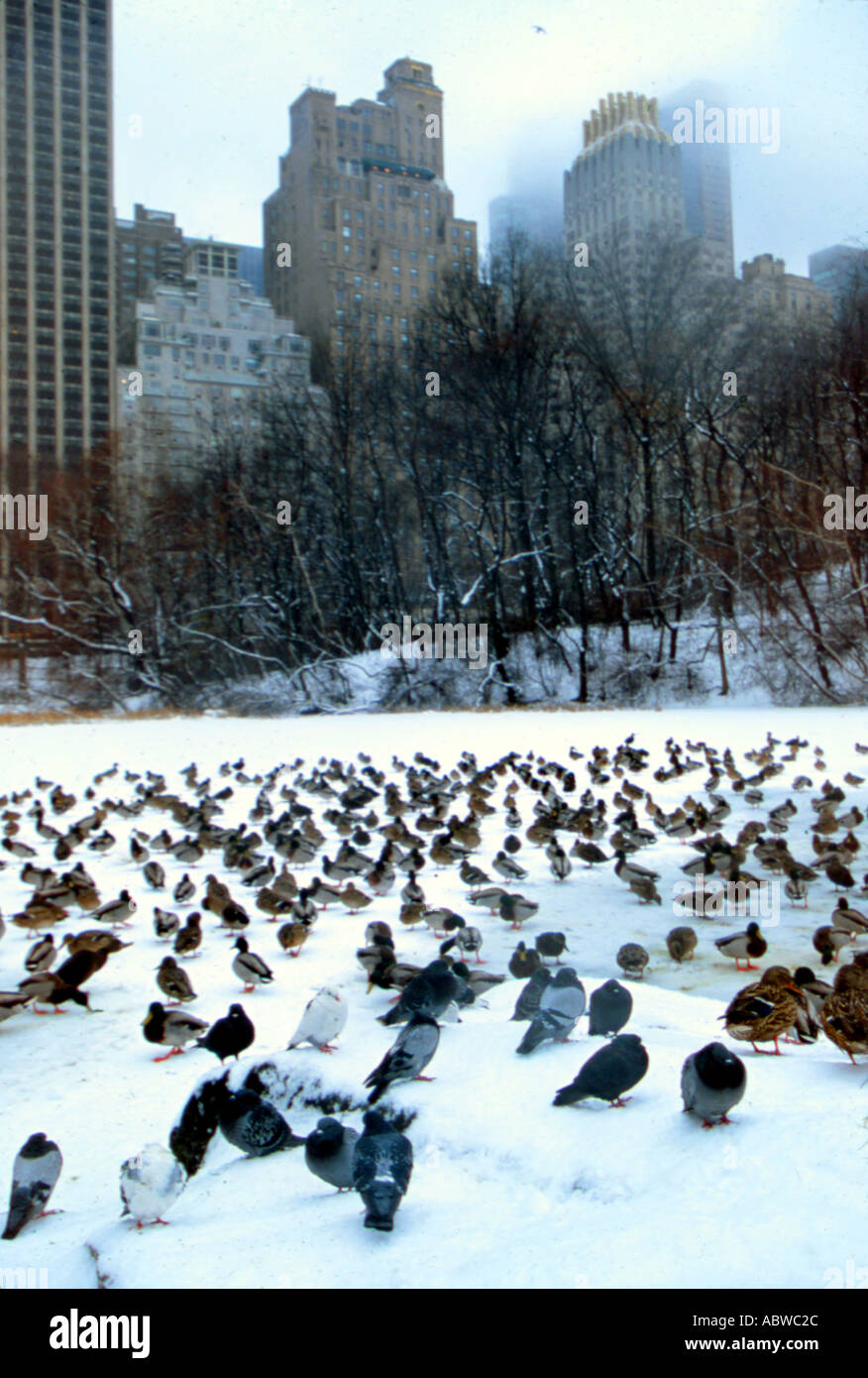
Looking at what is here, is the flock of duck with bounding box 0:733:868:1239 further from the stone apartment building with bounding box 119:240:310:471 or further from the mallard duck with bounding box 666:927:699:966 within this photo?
the stone apartment building with bounding box 119:240:310:471

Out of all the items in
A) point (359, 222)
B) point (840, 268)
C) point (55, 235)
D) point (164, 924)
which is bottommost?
point (164, 924)

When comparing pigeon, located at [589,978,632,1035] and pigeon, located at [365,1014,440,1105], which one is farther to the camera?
pigeon, located at [589,978,632,1035]

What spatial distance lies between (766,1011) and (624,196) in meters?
30.9

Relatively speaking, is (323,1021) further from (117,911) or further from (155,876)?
(155,876)

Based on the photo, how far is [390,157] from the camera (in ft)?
120

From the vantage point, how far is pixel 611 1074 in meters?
3.01

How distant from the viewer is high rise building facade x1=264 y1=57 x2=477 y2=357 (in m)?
34.6

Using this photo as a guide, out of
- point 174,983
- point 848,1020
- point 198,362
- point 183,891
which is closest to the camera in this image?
point 848,1020

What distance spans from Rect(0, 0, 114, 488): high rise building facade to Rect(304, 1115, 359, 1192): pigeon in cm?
6440

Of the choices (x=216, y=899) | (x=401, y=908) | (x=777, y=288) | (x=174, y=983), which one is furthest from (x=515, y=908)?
(x=777, y=288)

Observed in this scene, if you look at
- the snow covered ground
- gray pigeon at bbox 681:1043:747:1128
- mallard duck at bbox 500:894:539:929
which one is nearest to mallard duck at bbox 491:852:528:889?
the snow covered ground

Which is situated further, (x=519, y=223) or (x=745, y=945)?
(x=519, y=223)
